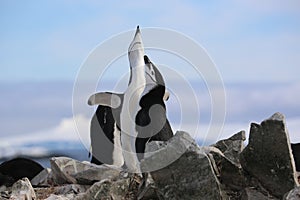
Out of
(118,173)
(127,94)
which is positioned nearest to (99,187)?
(118,173)

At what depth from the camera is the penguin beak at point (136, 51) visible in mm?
6686

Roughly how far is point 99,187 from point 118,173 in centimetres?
61

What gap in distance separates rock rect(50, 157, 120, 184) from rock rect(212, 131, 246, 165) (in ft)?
2.69

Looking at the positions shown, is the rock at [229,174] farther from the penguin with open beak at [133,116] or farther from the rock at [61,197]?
the penguin with open beak at [133,116]

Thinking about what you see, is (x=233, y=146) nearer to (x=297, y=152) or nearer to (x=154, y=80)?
(x=297, y=152)

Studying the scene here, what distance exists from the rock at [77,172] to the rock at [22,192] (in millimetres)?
435

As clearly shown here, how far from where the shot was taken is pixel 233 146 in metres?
4.52

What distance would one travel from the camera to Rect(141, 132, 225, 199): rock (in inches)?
150

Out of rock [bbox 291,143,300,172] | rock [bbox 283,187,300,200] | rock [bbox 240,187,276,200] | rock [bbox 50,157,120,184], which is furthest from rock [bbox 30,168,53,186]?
rock [bbox 283,187,300,200]

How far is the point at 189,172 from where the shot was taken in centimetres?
385

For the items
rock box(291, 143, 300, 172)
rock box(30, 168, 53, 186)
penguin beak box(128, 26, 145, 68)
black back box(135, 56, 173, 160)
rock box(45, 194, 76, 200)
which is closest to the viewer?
rock box(45, 194, 76, 200)

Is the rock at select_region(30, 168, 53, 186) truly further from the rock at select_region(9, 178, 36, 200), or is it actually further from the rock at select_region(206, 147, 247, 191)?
the rock at select_region(206, 147, 247, 191)

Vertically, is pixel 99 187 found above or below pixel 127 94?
below

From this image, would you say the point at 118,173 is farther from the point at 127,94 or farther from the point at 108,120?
the point at 108,120
